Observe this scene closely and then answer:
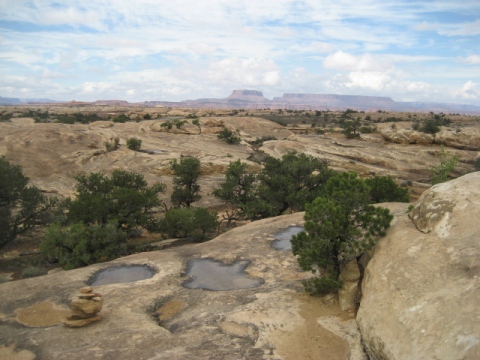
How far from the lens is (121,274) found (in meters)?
13.9

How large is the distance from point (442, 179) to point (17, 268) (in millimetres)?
28414

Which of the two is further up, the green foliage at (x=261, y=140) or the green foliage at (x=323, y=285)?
the green foliage at (x=261, y=140)

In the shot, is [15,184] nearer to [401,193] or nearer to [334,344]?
[334,344]

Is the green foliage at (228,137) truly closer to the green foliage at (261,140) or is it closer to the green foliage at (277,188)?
the green foliage at (261,140)

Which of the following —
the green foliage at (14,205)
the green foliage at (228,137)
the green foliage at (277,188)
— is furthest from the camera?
the green foliage at (228,137)

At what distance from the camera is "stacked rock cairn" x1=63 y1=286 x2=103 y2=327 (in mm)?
9586

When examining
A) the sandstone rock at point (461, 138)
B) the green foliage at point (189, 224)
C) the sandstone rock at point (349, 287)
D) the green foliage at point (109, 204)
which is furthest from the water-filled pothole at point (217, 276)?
the sandstone rock at point (461, 138)

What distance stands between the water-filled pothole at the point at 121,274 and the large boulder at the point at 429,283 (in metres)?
8.10

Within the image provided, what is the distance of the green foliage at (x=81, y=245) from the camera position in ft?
55.9

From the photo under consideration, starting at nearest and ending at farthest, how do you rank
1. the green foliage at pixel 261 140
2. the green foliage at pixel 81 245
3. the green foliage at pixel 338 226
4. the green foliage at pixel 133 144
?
the green foliage at pixel 338 226 → the green foliage at pixel 81 245 → the green foliage at pixel 133 144 → the green foliage at pixel 261 140

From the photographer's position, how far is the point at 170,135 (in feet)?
155

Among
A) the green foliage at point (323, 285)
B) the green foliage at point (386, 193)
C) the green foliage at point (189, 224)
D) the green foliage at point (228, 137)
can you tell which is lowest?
the green foliage at point (189, 224)

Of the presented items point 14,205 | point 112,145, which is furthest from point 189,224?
point 112,145

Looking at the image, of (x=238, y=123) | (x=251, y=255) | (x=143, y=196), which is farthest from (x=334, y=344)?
(x=238, y=123)
